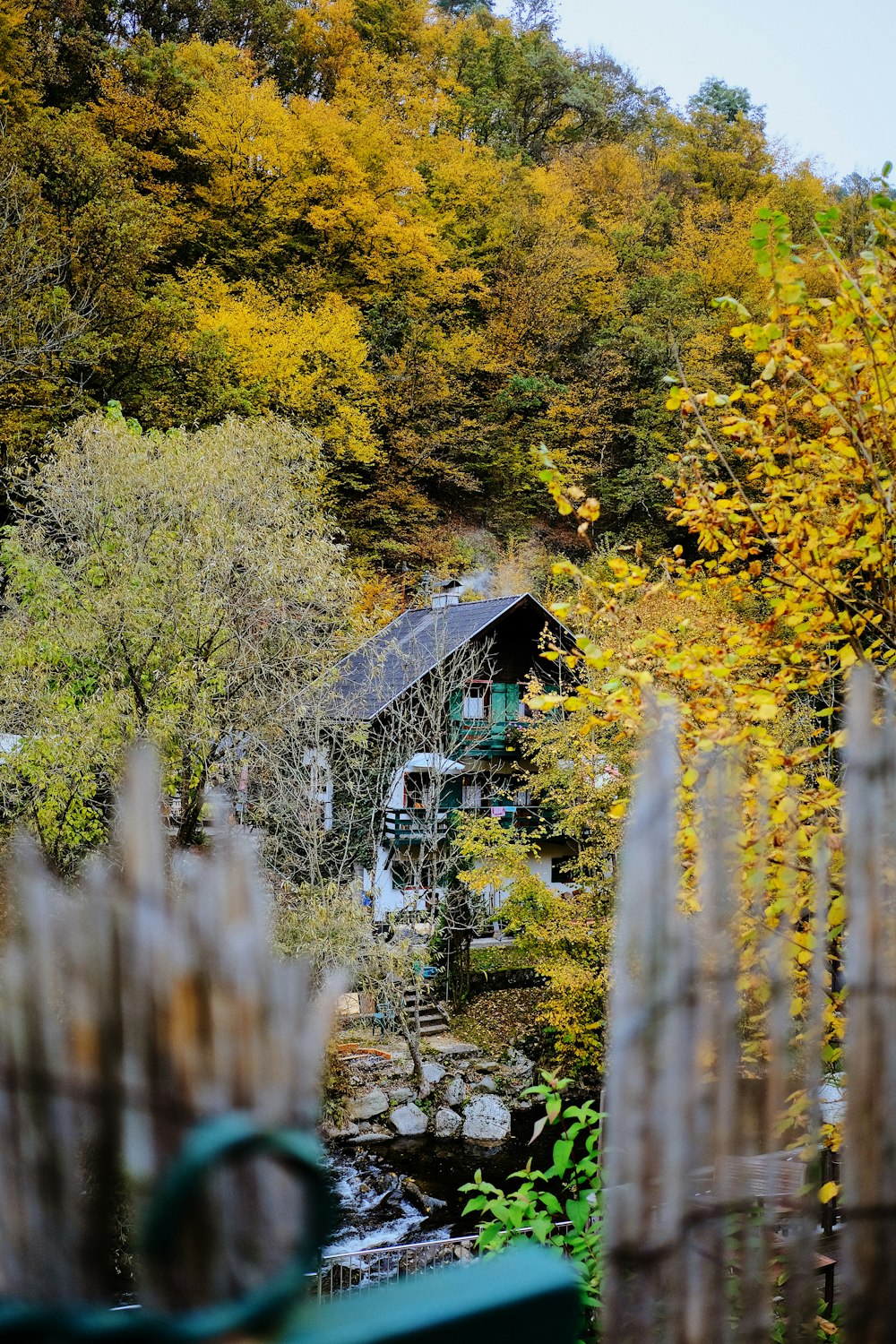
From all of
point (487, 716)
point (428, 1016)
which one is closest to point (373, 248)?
point (487, 716)

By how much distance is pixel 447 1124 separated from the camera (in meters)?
13.8

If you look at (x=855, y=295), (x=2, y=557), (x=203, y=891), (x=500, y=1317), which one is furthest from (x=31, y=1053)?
(x=2, y=557)

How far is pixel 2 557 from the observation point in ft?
40.9

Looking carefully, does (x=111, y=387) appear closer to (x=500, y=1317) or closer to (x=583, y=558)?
(x=583, y=558)

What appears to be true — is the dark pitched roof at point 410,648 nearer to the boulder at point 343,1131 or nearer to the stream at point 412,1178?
the boulder at point 343,1131

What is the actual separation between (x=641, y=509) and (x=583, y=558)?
121 inches

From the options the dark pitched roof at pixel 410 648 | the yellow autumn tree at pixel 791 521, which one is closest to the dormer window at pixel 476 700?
the dark pitched roof at pixel 410 648

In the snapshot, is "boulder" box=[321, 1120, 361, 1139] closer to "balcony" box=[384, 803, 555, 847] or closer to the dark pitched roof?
"balcony" box=[384, 803, 555, 847]

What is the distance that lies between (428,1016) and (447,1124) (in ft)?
9.62

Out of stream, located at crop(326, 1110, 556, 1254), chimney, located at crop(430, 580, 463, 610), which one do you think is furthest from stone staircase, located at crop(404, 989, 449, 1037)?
chimney, located at crop(430, 580, 463, 610)

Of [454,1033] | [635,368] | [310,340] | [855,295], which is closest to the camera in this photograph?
[855,295]

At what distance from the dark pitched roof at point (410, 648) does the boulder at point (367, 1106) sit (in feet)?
19.5

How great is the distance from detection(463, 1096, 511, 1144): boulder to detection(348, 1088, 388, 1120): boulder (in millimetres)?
1234

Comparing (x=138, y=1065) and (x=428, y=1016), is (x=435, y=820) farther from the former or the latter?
(x=138, y=1065)
